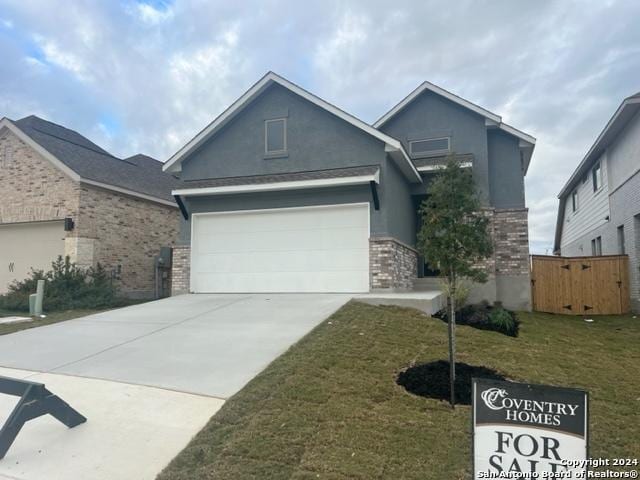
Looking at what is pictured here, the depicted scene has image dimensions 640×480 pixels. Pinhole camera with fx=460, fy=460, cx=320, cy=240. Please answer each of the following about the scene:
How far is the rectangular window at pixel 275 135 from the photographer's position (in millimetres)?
13132

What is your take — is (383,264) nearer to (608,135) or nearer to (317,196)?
(317,196)

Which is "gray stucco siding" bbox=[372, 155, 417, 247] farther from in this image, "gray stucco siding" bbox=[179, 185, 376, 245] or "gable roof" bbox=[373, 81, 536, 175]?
"gable roof" bbox=[373, 81, 536, 175]

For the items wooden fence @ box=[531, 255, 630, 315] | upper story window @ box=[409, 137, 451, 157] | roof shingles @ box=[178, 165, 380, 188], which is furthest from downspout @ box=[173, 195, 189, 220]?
wooden fence @ box=[531, 255, 630, 315]

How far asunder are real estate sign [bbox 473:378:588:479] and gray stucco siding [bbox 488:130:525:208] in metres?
12.6

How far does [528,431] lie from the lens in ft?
9.34

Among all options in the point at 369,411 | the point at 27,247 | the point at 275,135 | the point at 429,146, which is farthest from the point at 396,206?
the point at 27,247

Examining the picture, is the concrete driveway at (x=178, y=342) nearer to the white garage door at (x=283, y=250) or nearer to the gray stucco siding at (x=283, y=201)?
the white garage door at (x=283, y=250)

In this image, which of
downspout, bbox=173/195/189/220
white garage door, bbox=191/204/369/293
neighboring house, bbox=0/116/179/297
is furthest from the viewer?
neighboring house, bbox=0/116/179/297

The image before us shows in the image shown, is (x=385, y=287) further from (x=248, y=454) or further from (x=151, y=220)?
(x=151, y=220)

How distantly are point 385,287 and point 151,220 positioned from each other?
10673 mm

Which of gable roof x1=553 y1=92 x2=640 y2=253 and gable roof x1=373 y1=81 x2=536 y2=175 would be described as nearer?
gable roof x1=553 y1=92 x2=640 y2=253

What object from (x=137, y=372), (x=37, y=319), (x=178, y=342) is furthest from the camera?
(x=37, y=319)

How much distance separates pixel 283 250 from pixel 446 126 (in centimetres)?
705

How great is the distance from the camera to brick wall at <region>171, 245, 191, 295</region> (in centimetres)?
1346
